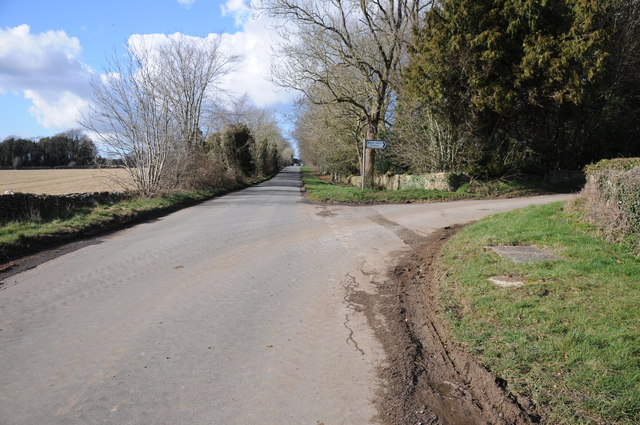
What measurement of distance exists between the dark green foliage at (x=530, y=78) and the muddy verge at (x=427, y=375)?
13580 mm

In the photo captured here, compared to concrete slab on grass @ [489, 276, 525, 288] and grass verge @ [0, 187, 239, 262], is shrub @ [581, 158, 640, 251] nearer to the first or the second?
concrete slab on grass @ [489, 276, 525, 288]

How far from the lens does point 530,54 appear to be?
15.5 meters

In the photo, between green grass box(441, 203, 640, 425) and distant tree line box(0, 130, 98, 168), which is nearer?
green grass box(441, 203, 640, 425)

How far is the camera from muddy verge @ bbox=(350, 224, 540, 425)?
3.00 m

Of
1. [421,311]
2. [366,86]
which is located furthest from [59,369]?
[366,86]

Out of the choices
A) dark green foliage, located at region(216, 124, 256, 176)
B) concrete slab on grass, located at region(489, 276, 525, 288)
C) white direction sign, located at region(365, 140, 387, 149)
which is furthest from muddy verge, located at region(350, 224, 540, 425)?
dark green foliage, located at region(216, 124, 256, 176)

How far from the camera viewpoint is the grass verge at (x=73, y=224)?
8.11m

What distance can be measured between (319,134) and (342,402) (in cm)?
2674

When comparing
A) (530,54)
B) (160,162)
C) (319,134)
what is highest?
(530,54)

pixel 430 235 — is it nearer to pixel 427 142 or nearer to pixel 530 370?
pixel 530 370

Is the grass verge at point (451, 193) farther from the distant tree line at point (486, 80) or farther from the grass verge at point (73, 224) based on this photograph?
the grass verge at point (73, 224)

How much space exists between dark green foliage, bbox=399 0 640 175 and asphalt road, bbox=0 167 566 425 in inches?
466

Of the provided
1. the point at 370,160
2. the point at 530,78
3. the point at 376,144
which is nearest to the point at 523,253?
the point at 530,78

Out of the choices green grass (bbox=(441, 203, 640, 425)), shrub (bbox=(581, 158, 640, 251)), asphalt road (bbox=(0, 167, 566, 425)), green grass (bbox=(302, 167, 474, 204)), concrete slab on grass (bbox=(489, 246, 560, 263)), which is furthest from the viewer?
green grass (bbox=(302, 167, 474, 204))
